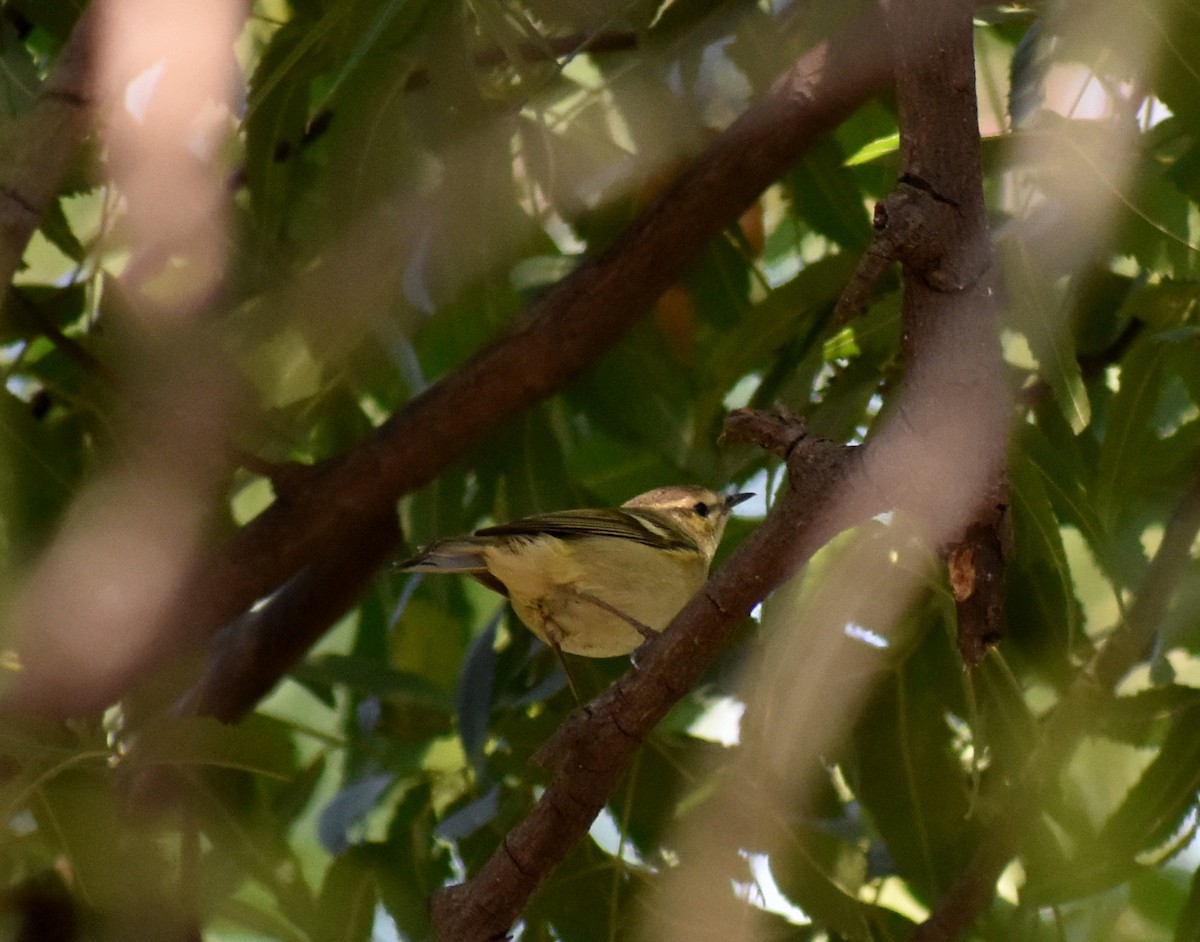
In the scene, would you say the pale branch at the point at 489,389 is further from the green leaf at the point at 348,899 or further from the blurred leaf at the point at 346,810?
the green leaf at the point at 348,899

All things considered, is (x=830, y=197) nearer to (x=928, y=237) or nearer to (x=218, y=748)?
(x=928, y=237)

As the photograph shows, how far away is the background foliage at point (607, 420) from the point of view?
105 inches

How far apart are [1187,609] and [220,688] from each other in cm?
236

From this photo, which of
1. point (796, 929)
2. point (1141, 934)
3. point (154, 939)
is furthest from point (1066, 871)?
point (154, 939)

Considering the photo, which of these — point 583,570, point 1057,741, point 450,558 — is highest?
point 450,558

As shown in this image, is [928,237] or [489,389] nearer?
[928,237]

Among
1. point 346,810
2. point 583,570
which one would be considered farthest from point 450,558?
point 346,810

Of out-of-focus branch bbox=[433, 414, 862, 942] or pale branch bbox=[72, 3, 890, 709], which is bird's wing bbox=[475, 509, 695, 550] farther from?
out-of-focus branch bbox=[433, 414, 862, 942]

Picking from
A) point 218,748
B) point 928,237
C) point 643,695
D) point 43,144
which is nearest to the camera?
point 928,237

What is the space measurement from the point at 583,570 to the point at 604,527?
0.38 ft

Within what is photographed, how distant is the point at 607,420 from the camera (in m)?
3.56

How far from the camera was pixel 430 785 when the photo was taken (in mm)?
3371

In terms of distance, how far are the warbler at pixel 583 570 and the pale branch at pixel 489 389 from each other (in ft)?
1.25

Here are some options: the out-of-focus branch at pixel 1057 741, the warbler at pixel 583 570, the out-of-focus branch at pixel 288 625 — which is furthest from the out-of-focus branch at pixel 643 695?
the out-of-focus branch at pixel 288 625
